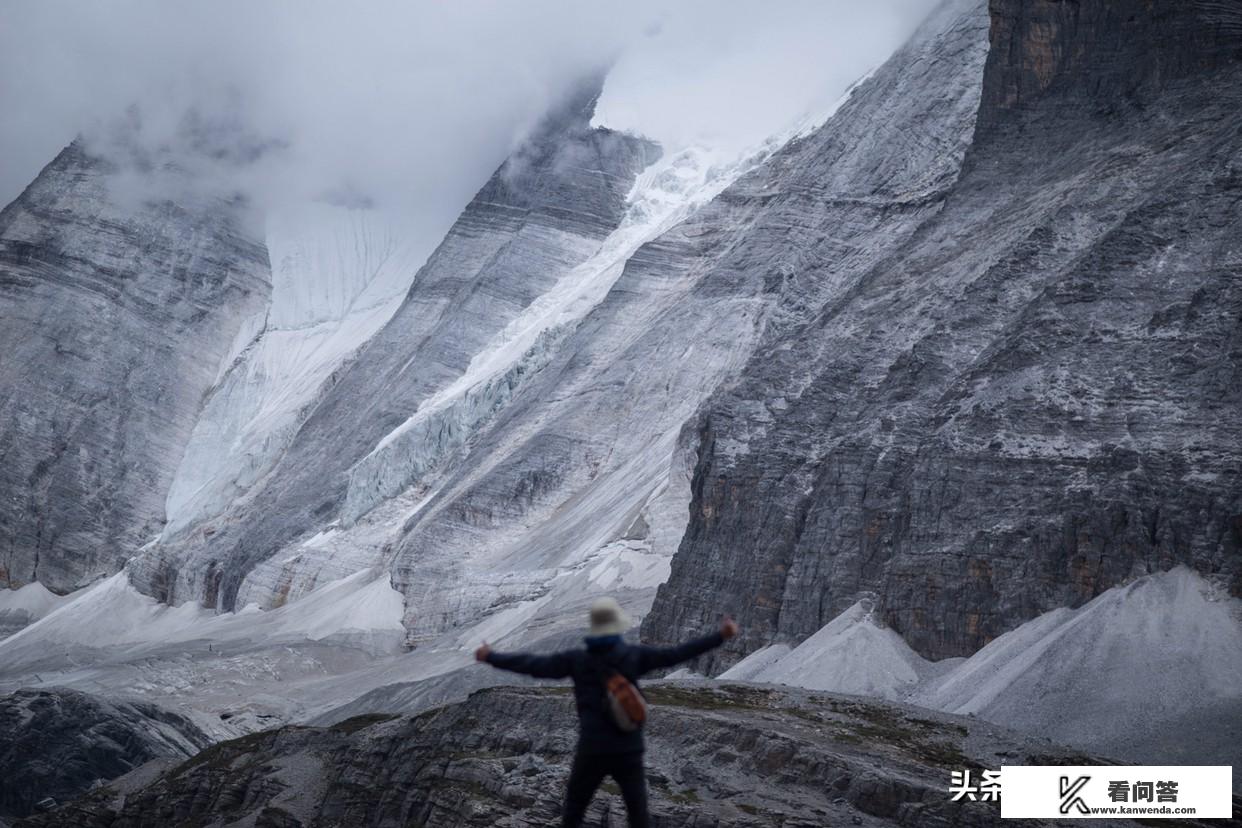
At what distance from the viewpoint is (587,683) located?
43.0ft

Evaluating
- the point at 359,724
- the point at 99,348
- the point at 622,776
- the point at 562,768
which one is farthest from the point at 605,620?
the point at 99,348

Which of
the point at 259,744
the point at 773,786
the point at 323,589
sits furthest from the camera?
the point at 323,589

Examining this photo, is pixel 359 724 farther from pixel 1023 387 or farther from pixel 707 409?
pixel 707 409

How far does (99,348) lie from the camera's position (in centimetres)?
13588

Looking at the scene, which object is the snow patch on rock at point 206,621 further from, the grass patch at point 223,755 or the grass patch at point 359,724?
the grass patch at point 359,724

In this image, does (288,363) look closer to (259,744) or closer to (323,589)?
(323,589)

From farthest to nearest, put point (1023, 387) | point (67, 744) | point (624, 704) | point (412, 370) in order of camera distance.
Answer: point (412, 370)
point (67, 744)
point (1023, 387)
point (624, 704)

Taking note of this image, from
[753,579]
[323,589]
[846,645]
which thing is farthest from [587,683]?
[323,589]

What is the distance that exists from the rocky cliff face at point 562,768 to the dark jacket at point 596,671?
35.6 ft

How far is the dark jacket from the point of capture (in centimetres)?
1296

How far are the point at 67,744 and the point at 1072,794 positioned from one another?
38.7 metres

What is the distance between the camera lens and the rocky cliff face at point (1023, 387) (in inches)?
→ 1809

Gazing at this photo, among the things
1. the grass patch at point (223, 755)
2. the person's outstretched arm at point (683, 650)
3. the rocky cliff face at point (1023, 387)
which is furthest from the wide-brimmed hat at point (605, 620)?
the rocky cliff face at point (1023, 387)

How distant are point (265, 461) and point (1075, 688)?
303 feet
